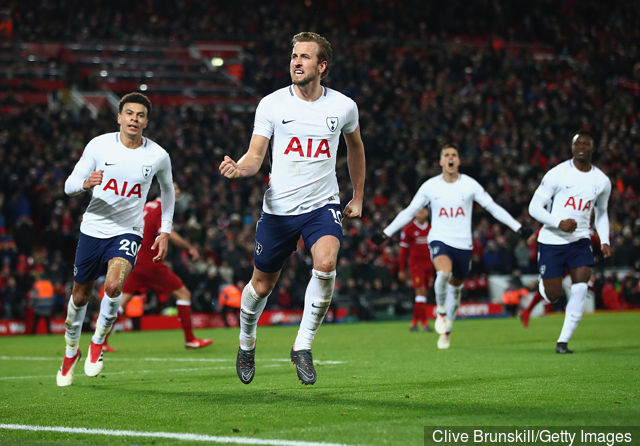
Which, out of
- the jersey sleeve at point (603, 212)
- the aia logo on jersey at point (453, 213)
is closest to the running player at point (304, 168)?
the jersey sleeve at point (603, 212)

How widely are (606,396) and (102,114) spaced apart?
2562 centimetres

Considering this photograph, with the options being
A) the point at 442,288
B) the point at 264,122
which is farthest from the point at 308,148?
the point at 442,288

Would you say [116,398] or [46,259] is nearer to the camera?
[116,398]

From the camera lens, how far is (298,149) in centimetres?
773

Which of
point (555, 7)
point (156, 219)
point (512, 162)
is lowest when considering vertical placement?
point (156, 219)

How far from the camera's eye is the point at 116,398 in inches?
323

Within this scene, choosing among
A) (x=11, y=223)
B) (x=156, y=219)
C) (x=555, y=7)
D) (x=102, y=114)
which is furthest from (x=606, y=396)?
(x=555, y=7)

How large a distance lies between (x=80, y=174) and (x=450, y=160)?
688 centimetres

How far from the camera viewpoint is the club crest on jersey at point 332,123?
778 cm

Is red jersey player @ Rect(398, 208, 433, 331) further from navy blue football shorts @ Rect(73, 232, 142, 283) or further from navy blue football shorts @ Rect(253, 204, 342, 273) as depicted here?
navy blue football shorts @ Rect(253, 204, 342, 273)

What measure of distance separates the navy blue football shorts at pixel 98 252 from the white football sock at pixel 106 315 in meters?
0.30

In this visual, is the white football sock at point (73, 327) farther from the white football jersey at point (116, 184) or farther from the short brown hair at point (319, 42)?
the short brown hair at point (319, 42)

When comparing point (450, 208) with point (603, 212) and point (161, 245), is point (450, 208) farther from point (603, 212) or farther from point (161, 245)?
point (161, 245)

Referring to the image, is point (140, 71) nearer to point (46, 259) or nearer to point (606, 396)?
point (46, 259)
